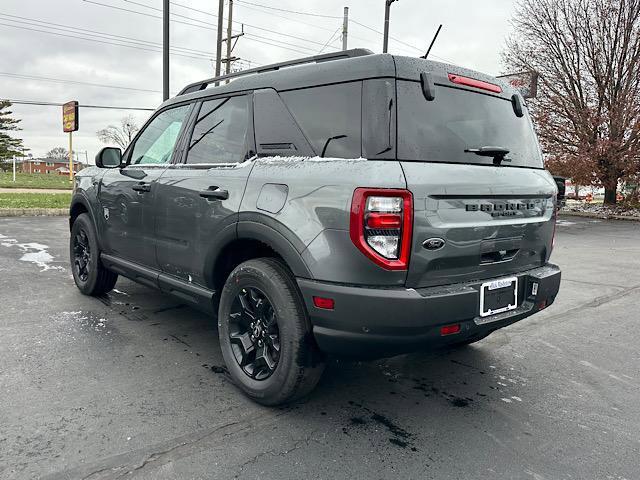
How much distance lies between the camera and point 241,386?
292 cm

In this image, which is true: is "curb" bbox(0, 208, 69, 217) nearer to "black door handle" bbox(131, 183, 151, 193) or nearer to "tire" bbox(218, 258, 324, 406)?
"black door handle" bbox(131, 183, 151, 193)

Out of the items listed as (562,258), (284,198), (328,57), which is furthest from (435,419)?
(562,258)

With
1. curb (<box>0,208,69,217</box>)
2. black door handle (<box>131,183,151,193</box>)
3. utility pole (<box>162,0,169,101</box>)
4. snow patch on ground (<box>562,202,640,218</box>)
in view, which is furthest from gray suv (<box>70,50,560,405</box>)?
snow patch on ground (<box>562,202,640,218</box>)

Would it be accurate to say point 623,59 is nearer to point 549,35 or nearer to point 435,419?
point 549,35

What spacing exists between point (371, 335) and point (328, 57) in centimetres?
167

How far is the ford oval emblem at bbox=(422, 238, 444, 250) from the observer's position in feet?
7.70

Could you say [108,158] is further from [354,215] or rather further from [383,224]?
[383,224]

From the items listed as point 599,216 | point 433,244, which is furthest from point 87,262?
point 599,216

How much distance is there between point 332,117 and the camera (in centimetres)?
263

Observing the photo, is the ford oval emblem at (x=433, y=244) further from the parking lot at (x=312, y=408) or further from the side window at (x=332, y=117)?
the parking lot at (x=312, y=408)

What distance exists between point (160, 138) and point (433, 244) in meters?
2.64

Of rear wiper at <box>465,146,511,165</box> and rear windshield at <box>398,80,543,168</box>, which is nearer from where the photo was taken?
rear windshield at <box>398,80,543,168</box>

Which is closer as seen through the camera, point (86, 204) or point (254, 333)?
point (254, 333)

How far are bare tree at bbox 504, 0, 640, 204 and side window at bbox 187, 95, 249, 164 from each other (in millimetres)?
20941
